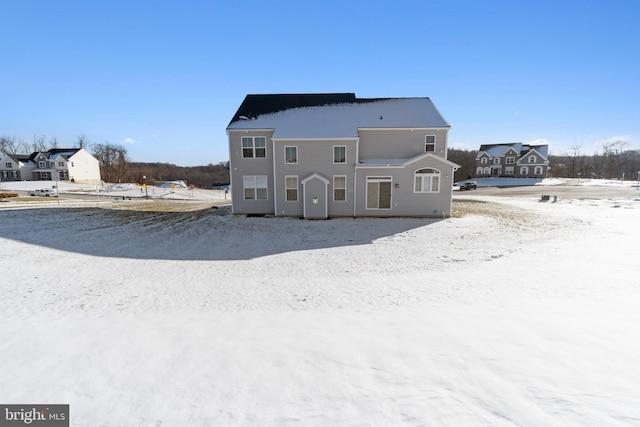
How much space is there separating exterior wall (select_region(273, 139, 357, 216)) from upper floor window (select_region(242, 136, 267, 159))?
4.34ft

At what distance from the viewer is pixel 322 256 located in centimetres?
1266

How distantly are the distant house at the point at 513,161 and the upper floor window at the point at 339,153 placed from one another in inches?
2352

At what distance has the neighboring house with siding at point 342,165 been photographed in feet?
66.7

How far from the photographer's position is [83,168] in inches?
2562

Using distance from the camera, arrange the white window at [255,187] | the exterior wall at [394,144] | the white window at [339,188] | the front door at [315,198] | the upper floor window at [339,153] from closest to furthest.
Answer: the front door at [315,198] → the upper floor window at [339,153] → the white window at [339,188] → the exterior wall at [394,144] → the white window at [255,187]

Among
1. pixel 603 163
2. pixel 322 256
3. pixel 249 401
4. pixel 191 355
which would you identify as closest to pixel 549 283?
pixel 322 256

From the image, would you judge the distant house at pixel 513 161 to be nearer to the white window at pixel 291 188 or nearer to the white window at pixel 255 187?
the white window at pixel 291 188

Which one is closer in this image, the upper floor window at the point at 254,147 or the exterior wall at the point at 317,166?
the exterior wall at the point at 317,166

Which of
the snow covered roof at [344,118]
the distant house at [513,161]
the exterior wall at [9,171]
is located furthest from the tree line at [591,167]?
the exterior wall at [9,171]

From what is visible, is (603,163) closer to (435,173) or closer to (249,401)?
(435,173)

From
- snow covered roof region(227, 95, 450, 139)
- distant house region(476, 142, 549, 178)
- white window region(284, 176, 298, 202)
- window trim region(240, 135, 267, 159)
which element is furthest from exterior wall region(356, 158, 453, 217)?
distant house region(476, 142, 549, 178)

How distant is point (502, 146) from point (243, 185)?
219 feet

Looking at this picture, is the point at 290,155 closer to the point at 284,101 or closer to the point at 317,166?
the point at 317,166

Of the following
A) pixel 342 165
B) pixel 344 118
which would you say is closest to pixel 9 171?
pixel 344 118
